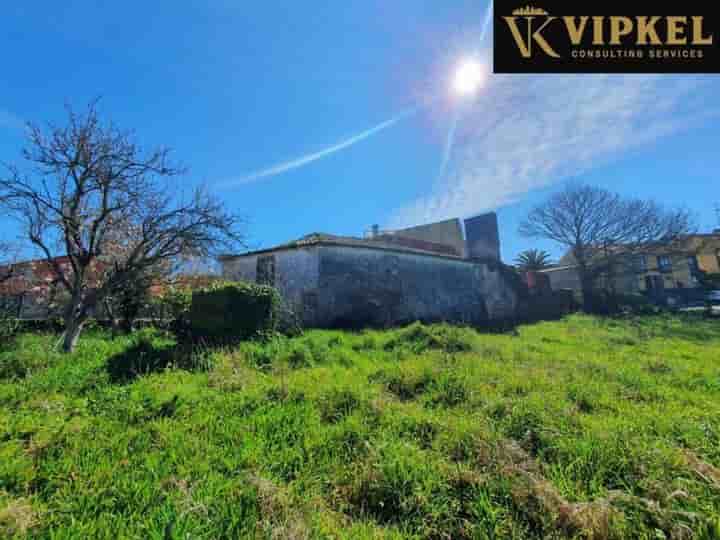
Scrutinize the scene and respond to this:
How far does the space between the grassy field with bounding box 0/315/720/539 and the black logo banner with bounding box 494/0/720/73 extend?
4.96 m

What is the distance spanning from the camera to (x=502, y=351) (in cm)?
690

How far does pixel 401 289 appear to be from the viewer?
41.7ft

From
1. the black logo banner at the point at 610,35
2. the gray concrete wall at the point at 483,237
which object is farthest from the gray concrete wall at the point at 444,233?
the black logo banner at the point at 610,35

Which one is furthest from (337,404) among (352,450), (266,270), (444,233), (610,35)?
(444,233)

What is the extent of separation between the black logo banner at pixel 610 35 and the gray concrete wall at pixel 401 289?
7.71m

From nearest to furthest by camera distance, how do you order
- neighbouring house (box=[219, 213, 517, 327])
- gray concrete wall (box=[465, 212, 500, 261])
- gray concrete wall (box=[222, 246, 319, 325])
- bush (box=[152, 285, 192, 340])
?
bush (box=[152, 285, 192, 340]) → gray concrete wall (box=[222, 246, 319, 325]) → neighbouring house (box=[219, 213, 517, 327]) → gray concrete wall (box=[465, 212, 500, 261])

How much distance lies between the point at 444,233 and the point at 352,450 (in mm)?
23661

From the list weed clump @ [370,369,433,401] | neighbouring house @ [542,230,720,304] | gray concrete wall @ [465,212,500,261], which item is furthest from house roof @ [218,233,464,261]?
neighbouring house @ [542,230,720,304]

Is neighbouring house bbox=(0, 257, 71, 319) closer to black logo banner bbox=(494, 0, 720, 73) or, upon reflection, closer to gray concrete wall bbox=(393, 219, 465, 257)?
black logo banner bbox=(494, 0, 720, 73)

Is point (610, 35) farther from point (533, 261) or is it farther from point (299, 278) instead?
point (533, 261)

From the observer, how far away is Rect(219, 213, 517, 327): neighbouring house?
432 inches

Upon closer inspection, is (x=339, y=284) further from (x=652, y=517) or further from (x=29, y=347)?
(x=652, y=517)

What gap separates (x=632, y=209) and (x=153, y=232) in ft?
95.9

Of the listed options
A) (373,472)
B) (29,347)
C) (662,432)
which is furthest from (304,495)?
(29,347)
